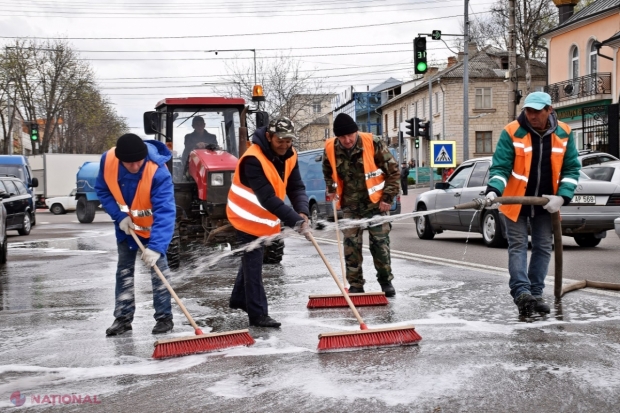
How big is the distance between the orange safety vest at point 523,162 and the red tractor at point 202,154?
20.7 ft

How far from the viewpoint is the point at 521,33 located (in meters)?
50.8

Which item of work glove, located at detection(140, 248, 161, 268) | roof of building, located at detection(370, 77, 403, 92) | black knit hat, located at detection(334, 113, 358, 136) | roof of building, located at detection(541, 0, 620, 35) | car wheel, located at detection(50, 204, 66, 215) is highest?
roof of building, located at detection(370, 77, 403, 92)

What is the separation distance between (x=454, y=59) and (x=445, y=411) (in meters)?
64.5

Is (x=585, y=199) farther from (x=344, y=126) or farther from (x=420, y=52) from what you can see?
(x=420, y=52)

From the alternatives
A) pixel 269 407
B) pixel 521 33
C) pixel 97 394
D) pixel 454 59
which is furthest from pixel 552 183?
pixel 454 59

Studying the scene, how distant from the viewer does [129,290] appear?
22.7 feet

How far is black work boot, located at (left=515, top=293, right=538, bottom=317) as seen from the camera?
702cm

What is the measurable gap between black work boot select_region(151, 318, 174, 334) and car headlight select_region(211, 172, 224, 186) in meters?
6.56

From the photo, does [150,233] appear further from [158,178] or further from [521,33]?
[521,33]

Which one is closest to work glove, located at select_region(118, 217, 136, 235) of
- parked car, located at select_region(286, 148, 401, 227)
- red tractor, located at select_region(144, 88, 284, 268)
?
red tractor, located at select_region(144, 88, 284, 268)

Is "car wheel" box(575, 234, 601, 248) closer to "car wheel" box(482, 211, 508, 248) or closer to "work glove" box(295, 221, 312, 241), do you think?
"car wheel" box(482, 211, 508, 248)

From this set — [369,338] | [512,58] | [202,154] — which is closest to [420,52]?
[512,58]

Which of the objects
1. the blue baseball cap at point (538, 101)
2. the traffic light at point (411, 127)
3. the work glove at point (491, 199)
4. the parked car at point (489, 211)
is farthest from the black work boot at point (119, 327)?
the traffic light at point (411, 127)

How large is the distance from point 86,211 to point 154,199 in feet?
84.7
